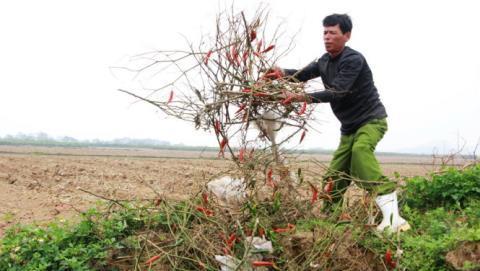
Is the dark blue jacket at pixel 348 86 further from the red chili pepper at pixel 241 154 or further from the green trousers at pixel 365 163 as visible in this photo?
the red chili pepper at pixel 241 154

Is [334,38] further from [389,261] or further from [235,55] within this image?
[389,261]

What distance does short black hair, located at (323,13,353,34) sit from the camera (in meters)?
4.32

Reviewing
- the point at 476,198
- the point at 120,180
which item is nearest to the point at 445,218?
the point at 476,198

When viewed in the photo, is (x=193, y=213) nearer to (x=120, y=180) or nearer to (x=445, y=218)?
(x=445, y=218)

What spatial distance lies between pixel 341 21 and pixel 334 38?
0.44 feet

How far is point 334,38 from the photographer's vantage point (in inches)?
171

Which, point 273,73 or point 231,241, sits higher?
point 273,73

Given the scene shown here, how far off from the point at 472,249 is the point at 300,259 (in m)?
1.02

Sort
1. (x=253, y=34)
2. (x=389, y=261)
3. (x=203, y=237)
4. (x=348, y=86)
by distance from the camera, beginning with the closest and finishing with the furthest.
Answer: (x=389, y=261) < (x=203, y=237) < (x=253, y=34) < (x=348, y=86)

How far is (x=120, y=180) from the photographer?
11648mm

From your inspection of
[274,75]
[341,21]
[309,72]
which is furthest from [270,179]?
[341,21]

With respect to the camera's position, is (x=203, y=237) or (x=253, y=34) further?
(x=253, y=34)

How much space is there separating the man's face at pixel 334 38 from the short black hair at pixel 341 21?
0.08ft

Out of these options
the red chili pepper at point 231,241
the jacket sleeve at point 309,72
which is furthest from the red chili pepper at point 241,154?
the jacket sleeve at point 309,72
